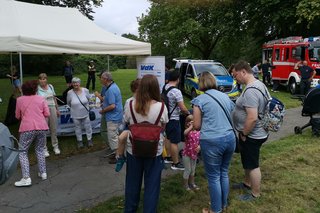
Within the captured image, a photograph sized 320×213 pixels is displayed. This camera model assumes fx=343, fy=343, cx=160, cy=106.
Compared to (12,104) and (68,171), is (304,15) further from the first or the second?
(68,171)

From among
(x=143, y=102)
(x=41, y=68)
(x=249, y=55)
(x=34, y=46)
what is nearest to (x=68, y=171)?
(x=34, y=46)

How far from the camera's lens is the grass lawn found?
463 centimetres

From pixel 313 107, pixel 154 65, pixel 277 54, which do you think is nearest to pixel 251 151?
pixel 313 107

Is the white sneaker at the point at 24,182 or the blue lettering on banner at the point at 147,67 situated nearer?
the white sneaker at the point at 24,182

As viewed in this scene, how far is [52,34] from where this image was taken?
7.37 metres

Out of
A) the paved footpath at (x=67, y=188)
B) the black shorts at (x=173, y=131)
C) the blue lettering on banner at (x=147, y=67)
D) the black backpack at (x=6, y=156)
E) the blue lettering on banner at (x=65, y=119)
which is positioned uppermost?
the blue lettering on banner at (x=147, y=67)

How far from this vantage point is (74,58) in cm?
4206

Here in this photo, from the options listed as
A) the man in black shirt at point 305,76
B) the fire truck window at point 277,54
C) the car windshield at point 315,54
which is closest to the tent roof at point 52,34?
the man in black shirt at point 305,76

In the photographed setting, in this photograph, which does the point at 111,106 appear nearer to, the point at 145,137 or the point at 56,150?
the point at 56,150

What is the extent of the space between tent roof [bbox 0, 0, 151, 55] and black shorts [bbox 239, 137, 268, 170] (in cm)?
434

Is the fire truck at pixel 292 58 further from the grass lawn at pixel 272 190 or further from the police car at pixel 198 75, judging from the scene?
the grass lawn at pixel 272 190

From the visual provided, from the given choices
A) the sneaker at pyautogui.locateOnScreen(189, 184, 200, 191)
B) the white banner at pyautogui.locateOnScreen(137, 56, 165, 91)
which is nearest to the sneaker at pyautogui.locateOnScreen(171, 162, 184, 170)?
the sneaker at pyautogui.locateOnScreen(189, 184, 200, 191)

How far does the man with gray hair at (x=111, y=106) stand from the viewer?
644 centimetres

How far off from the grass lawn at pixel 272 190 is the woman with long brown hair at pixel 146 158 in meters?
0.76
